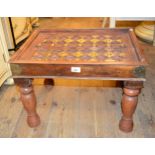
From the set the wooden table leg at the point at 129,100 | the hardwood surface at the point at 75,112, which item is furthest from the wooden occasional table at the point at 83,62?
the hardwood surface at the point at 75,112

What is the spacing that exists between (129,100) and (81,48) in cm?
46

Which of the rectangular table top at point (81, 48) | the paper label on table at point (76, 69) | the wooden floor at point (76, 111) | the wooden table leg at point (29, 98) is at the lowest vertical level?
the wooden floor at point (76, 111)

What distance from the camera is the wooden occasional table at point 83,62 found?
47.1 inches

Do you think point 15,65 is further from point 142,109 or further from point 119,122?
point 142,109

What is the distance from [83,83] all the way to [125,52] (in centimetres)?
85

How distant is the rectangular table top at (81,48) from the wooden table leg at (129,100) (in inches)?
5.6

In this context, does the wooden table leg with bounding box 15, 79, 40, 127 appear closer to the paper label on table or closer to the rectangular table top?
the rectangular table top

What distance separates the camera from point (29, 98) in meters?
1.37

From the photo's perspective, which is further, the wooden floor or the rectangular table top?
the wooden floor

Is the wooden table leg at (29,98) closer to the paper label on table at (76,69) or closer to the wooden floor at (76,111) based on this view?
the wooden floor at (76,111)

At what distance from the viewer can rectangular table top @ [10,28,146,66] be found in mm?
1229

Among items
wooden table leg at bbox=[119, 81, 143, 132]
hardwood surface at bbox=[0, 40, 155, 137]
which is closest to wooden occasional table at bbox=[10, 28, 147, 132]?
wooden table leg at bbox=[119, 81, 143, 132]

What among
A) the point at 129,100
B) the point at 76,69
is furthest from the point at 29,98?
the point at 129,100

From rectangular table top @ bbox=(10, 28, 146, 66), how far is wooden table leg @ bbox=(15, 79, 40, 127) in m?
0.15
